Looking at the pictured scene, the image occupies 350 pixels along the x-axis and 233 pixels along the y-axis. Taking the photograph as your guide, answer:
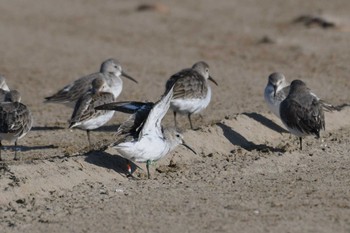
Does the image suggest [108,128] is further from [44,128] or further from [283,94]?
[283,94]

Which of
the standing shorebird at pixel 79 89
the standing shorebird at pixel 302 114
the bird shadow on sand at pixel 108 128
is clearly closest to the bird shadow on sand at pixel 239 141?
the standing shorebird at pixel 302 114

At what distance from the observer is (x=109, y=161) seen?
1166 centimetres

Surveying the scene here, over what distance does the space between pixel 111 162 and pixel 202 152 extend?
1.48m

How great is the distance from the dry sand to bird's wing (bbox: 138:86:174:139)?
0.59 m

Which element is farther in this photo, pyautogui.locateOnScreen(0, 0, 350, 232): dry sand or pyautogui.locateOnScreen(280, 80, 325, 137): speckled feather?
pyautogui.locateOnScreen(280, 80, 325, 137): speckled feather

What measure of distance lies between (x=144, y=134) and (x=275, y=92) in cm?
404

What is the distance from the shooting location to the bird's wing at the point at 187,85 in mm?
14375

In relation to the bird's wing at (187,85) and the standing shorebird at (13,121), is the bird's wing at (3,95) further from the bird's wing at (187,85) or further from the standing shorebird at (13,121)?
the bird's wing at (187,85)

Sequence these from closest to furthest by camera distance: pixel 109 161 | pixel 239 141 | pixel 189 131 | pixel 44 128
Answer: pixel 109 161, pixel 189 131, pixel 239 141, pixel 44 128

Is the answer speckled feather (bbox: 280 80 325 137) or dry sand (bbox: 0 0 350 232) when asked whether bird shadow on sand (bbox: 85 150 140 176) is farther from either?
speckled feather (bbox: 280 80 325 137)

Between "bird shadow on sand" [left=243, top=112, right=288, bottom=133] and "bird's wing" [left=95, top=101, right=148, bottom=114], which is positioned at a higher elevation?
"bird's wing" [left=95, top=101, right=148, bottom=114]

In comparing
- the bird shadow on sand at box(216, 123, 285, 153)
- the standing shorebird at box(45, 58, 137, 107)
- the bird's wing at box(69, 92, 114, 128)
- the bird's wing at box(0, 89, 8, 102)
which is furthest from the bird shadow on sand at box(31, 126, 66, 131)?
the bird shadow on sand at box(216, 123, 285, 153)

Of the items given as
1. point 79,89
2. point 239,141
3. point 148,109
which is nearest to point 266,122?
point 239,141

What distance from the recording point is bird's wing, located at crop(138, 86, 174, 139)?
10.8 metres
